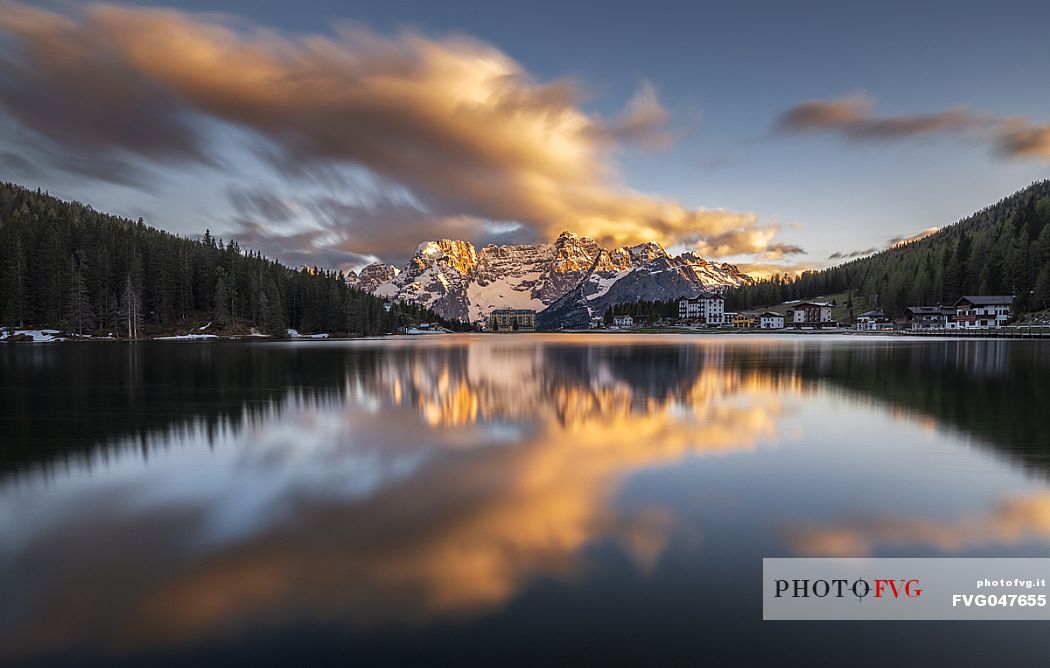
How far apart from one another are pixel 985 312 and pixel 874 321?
4527 cm

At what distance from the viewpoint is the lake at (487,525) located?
627 centimetres

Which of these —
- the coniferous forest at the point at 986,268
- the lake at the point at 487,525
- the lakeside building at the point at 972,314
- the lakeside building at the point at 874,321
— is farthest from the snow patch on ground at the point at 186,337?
the coniferous forest at the point at 986,268

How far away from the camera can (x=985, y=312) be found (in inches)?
5581

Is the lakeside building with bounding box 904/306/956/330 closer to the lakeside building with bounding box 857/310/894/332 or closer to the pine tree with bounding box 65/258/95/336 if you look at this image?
the lakeside building with bounding box 857/310/894/332

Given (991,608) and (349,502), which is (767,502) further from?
(349,502)

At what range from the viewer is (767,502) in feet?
36.3

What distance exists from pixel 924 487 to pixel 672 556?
7981mm

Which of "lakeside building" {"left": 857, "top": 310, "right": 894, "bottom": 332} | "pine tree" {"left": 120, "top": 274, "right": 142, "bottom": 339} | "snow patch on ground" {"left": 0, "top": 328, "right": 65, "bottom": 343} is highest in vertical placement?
"pine tree" {"left": 120, "top": 274, "right": 142, "bottom": 339}

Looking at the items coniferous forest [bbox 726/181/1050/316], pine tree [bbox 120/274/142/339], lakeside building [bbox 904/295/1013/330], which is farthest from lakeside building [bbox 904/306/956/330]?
pine tree [bbox 120/274/142/339]

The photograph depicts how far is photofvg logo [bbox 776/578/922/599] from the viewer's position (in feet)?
24.1

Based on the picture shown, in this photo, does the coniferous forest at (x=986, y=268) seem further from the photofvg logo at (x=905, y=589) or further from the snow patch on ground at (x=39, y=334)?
the snow patch on ground at (x=39, y=334)

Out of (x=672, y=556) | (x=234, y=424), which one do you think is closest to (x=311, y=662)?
(x=672, y=556)

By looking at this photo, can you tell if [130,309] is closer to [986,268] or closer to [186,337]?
[186,337]

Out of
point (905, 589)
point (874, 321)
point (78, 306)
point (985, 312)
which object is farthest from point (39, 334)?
point (874, 321)
